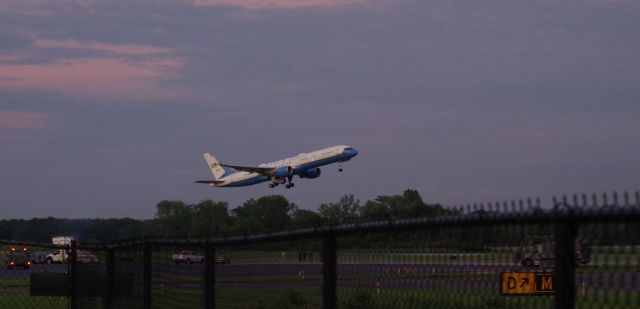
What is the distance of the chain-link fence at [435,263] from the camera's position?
140 inches

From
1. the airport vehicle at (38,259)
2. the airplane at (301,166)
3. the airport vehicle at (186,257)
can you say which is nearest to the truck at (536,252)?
the airport vehicle at (186,257)

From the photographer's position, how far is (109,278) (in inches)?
429

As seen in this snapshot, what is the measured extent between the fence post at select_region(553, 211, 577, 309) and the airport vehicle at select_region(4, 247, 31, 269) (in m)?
10.8

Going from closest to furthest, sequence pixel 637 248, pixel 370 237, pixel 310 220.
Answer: pixel 637 248 → pixel 370 237 → pixel 310 220

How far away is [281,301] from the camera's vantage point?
6582 mm

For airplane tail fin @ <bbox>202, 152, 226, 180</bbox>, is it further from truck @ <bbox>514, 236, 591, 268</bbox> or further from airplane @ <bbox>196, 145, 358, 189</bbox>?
truck @ <bbox>514, 236, 591, 268</bbox>

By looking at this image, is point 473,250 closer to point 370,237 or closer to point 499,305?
point 499,305

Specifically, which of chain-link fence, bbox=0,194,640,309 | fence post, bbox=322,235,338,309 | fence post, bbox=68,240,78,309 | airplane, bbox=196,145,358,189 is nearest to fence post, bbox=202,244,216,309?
chain-link fence, bbox=0,194,640,309

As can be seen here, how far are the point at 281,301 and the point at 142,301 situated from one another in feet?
10.6

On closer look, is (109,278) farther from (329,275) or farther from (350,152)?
(350,152)

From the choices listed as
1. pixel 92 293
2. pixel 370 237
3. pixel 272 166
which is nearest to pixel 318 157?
pixel 272 166

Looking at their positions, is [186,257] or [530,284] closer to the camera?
[530,284]

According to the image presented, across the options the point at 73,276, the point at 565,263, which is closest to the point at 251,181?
the point at 73,276

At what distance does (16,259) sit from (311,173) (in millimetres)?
69946
